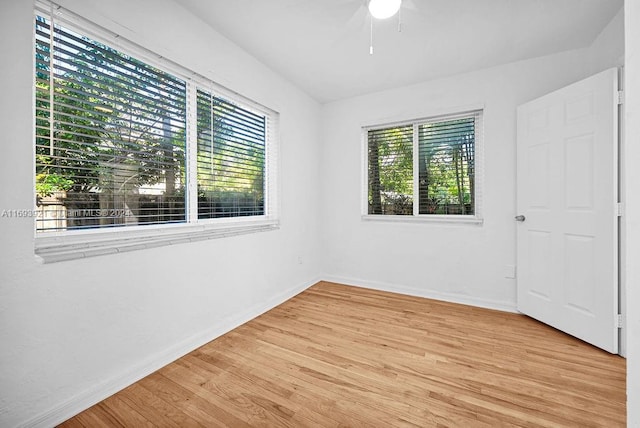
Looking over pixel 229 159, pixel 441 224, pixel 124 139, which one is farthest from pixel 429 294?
pixel 124 139

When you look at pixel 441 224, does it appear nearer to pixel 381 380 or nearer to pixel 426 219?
pixel 426 219

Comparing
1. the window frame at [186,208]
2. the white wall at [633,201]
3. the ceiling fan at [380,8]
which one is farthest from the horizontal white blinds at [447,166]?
the white wall at [633,201]

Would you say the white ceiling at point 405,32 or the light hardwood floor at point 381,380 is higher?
the white ceiling at point 405,32

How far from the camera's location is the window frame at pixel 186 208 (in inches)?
55.3

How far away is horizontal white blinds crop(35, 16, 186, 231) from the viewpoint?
139 centimetres

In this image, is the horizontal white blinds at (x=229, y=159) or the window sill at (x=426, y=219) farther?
the window sill at (x=426, y=219)

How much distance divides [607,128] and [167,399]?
11.3 feet

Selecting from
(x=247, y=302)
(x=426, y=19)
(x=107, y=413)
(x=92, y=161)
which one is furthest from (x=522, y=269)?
(x=92, y=161)

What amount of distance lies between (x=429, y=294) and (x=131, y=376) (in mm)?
2872

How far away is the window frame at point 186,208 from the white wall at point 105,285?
0.18 feet

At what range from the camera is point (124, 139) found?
172cm

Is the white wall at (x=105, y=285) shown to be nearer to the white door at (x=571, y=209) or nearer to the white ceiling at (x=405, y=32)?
the white ceiling at (x=405, y=32)

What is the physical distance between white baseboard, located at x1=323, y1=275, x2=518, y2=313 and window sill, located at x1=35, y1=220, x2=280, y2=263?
192 cm

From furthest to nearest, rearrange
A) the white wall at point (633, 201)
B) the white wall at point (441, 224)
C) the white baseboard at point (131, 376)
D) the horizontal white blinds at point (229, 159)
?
the white wall at point (441, 224) → the horizontal white blinds at point (229, 159) → the white baseboard at point (131, 376) → the white wall at point (633, 201)
